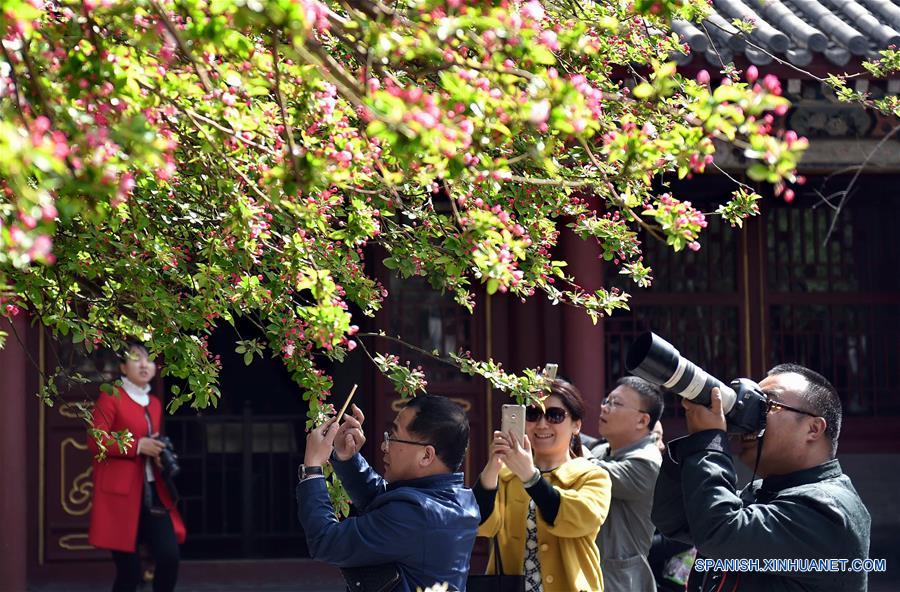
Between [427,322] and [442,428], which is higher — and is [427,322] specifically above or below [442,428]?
above

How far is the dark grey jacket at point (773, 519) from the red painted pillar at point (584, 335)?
4.38m

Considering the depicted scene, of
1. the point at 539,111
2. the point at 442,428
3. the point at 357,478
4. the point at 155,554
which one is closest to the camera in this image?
the point at 539,111

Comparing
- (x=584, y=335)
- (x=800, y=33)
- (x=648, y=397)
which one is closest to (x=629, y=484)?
(x=648, y=397)

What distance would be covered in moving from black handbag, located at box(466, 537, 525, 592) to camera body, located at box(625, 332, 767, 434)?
1.03 meters

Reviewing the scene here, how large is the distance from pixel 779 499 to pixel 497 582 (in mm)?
1121

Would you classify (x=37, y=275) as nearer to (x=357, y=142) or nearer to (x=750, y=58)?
(x=357, y=142)

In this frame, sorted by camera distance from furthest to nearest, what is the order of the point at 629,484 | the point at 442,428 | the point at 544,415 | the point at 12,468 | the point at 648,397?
the point at 12,468
the point at 648,397
the point at 629,484
the point at 544,415
the point at 442,428

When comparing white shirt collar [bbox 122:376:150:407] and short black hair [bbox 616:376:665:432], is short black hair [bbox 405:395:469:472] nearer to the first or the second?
short black hair [bbox 616:376:665:432]

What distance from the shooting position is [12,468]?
7.64m

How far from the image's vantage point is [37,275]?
3490 mm

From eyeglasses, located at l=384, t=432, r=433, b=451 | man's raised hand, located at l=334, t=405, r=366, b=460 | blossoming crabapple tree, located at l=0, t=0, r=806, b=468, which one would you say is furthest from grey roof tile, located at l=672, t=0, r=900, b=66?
eyeglasses, located at l=384, t=432, r=433, b=451

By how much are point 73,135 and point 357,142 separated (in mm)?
652

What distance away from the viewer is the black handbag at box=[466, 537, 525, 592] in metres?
4.24

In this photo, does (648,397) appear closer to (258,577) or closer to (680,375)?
(680,375)
